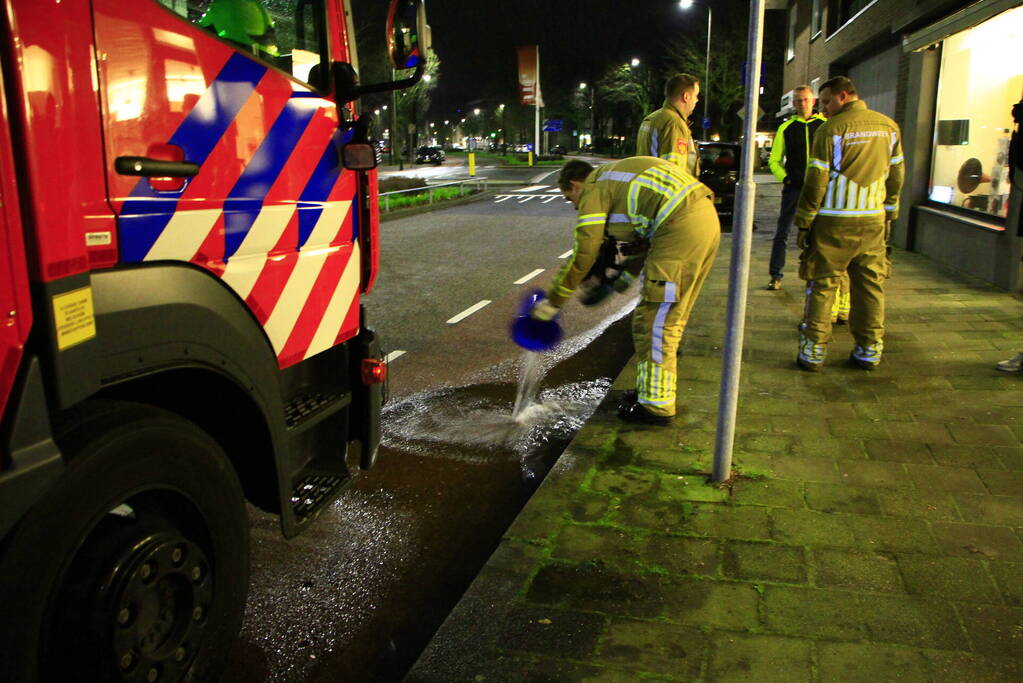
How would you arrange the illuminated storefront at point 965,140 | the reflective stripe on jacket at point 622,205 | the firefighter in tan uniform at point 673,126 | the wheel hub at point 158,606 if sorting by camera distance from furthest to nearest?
the illuminated storefront at point 965,140 → the firefighter in tan uniform at point 673,126 → the reflective stripe on jacket at point 622,205 → the wheel hub at point 158,606

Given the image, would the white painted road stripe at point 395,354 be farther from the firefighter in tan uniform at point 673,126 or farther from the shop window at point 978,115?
the shop window at point 978,115

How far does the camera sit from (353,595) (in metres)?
3.30

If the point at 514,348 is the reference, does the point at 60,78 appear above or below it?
above

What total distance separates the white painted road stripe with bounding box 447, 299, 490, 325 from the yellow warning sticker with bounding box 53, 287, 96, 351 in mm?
6204

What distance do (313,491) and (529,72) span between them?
190 ft

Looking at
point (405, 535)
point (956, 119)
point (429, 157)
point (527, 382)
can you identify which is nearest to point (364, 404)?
point (405, 535)

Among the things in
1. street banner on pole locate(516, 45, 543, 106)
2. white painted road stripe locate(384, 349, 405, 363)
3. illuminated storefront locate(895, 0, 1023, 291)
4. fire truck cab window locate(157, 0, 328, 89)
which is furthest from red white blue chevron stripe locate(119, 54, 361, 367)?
street banner on pole locate(516, 45, 543, 106)

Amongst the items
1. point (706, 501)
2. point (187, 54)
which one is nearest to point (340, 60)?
point (187, 54)

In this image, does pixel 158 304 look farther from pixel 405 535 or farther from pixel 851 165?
pixel 851 165

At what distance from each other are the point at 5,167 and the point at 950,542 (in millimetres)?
3506

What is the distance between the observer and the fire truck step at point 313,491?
2.98 metres

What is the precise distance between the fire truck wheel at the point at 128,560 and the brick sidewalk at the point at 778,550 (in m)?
0.74

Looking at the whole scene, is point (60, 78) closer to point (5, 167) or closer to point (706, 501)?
point (5, 167)

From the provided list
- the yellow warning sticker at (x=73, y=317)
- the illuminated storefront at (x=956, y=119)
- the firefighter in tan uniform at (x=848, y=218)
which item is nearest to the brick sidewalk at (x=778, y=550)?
the firefighter in tan uniform at (x=848, y=218)
